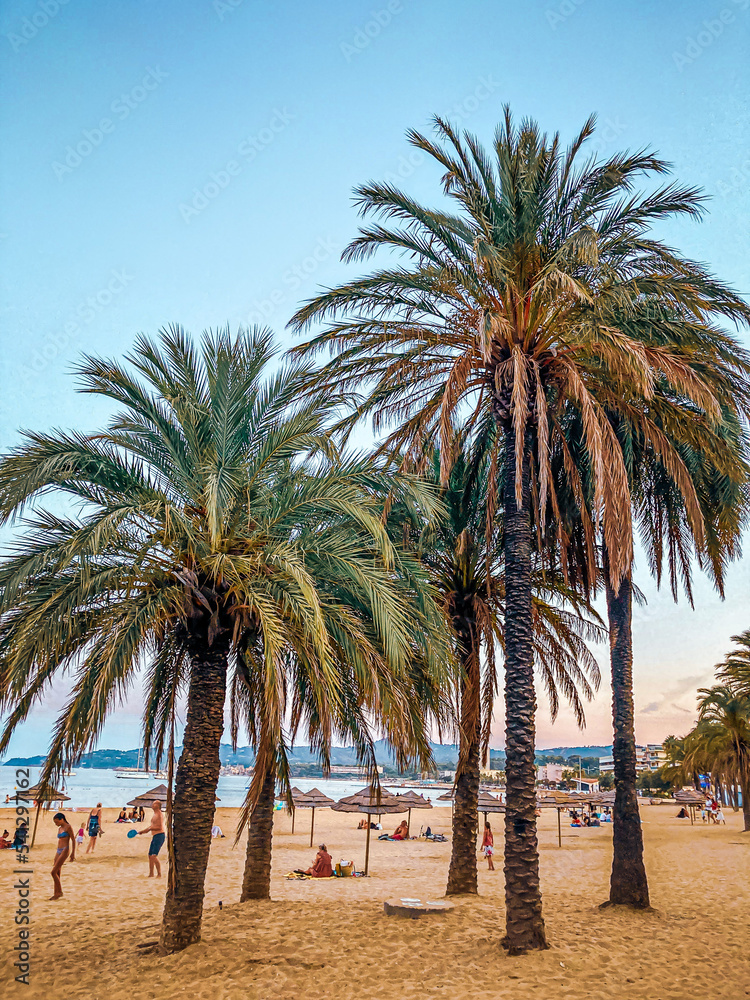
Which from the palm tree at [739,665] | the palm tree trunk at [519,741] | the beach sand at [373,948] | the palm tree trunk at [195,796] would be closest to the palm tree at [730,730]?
the palm tree at [739,665]

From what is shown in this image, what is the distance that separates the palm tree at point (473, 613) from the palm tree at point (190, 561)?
11.7 ft

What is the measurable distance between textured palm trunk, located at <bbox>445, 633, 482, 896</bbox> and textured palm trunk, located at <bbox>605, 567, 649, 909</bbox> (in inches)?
101

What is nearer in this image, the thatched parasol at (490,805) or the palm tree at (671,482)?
the palm tree at (671,482)

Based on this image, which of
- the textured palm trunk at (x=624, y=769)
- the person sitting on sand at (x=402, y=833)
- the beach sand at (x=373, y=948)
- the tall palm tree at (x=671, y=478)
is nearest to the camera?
the beach sand at (x=373, y=948)

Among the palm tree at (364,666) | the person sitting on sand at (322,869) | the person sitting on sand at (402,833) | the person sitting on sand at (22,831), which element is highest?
the palm tree at (364,666)

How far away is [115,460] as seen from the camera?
384 inches

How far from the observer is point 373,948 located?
9844mm

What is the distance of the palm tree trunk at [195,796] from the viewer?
920 cm

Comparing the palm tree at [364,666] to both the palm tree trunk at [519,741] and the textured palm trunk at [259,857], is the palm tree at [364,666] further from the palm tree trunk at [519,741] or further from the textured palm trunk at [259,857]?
the textured palm trunk at [259,857]

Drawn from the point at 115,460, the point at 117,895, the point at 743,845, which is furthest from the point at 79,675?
the point at 743,845

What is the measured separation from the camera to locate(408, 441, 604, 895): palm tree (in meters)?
13.6

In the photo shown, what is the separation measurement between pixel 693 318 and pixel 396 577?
21.7ft

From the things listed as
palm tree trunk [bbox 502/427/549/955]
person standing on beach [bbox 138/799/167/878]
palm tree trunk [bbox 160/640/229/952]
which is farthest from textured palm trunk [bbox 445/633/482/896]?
person standing on beach [bbox 138/799/167/878]

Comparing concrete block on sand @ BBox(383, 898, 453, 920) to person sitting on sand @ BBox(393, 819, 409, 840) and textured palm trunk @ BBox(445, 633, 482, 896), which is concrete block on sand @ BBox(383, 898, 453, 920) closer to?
textured palm trunk @ BBox(445, 633, 482, 896)
